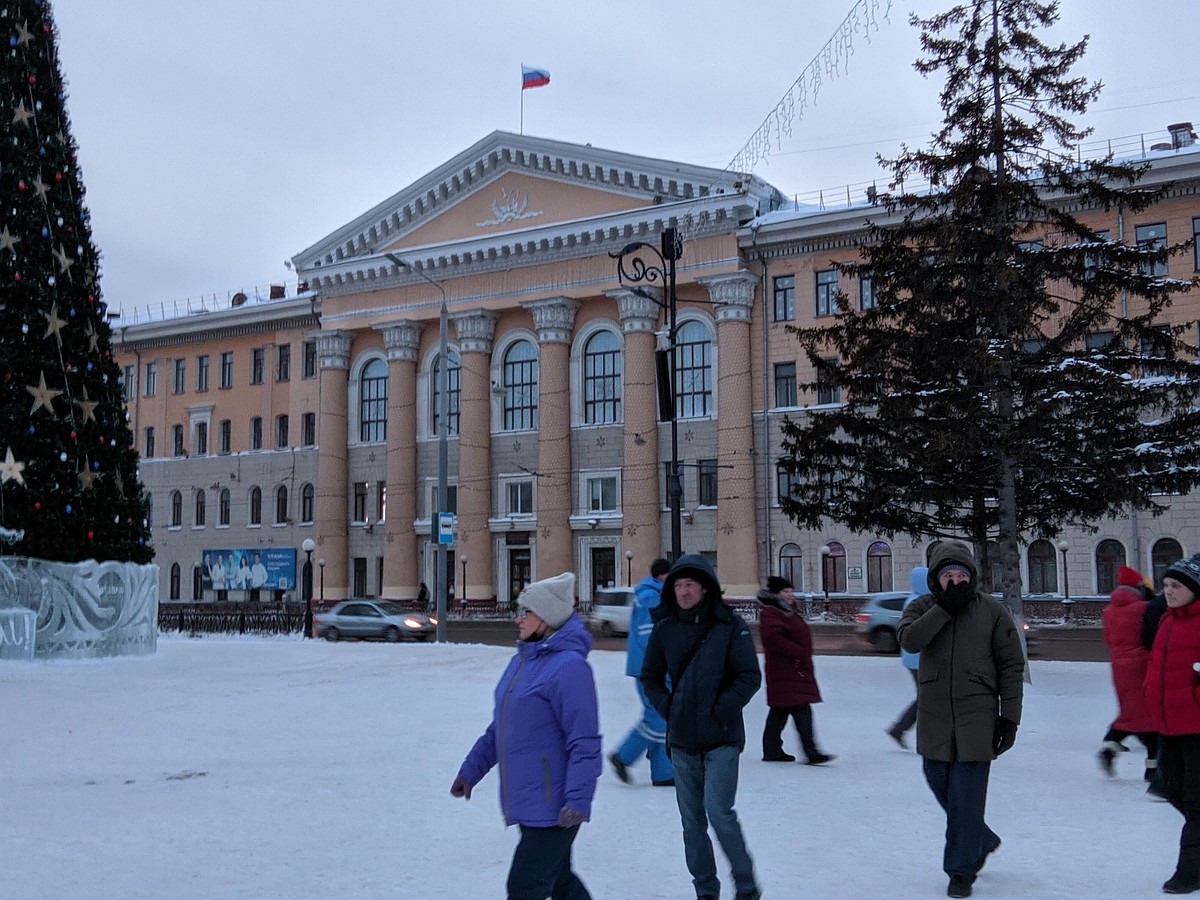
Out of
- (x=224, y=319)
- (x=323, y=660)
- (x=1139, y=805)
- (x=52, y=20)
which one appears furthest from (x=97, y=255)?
(x=224, y=319)

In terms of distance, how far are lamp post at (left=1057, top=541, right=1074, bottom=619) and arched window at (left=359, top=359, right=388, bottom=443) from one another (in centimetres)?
2923

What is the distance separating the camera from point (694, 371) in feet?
165

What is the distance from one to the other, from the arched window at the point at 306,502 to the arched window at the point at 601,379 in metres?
14.9

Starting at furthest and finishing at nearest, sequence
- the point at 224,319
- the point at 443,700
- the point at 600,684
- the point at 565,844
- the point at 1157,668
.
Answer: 1. the point at 224,319
2. the point at 600,684
3. the point at 443,700
4. the point at 1157,668
5. the point at 565,844

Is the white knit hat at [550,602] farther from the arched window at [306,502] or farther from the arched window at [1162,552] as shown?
the arched window at [306,502]

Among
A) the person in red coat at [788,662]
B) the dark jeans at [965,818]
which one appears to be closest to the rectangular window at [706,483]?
the person in red coat at [788,662]

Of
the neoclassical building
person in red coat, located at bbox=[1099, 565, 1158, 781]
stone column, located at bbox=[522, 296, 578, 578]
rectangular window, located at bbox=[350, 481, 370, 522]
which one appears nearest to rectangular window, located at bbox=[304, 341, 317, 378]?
the neoclassical building

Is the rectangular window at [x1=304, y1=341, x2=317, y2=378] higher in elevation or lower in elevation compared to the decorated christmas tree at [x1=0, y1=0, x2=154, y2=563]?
higher

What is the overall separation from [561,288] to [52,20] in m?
31.1

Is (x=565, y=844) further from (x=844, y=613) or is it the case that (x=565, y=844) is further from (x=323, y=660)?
(x=844, y=613)

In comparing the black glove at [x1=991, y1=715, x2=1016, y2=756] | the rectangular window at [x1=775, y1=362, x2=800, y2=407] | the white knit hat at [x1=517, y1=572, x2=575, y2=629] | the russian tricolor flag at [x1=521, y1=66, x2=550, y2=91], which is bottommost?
the black glove at [x1=991, y1=715, x2=1016, y2=756]

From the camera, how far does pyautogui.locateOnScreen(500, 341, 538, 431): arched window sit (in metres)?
54.0

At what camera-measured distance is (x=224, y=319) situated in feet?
206

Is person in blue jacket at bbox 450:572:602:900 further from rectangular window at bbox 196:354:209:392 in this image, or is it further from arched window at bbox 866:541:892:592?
rectangular window at bbox 196:354:209:392
